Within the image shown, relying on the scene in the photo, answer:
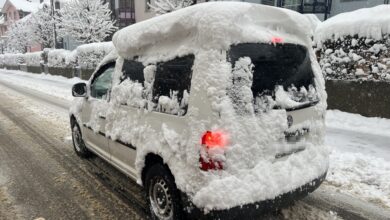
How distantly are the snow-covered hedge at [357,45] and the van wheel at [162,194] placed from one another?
265 inches

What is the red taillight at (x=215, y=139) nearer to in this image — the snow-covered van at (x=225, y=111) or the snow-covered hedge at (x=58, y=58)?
the snow-covered van at (x=225, y=111)

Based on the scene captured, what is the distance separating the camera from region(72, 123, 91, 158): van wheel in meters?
5.99

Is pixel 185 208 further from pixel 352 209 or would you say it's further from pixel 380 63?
pixel 380 63

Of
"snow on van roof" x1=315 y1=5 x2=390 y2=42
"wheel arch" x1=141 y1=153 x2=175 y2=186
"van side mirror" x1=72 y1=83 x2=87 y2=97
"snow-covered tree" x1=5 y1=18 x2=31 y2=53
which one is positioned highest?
"snow-covered tree" x1=5 y1=18 x2=31 y2=53

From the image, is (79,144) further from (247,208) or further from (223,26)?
(223,26)

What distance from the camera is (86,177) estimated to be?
5.14 m

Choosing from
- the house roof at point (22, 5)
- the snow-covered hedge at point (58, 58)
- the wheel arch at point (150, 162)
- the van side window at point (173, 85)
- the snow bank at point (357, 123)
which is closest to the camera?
the van side window at point (173, 85)

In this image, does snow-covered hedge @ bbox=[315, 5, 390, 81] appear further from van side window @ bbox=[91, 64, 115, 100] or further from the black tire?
the black tire

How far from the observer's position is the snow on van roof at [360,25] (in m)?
7.91

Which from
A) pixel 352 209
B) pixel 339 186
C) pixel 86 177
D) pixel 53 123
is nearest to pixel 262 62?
pixel 352 209

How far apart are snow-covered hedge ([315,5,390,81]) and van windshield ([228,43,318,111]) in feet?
18.0

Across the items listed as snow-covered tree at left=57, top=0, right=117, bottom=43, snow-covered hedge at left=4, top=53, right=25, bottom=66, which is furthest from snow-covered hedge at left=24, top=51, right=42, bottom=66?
snow-covered tree at left=57, top=0, right=117, bottom=43

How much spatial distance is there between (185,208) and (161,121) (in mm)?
876

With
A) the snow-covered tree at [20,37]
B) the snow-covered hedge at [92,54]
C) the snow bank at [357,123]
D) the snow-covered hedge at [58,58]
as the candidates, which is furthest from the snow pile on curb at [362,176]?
the snow-covered tree at [20,37]
